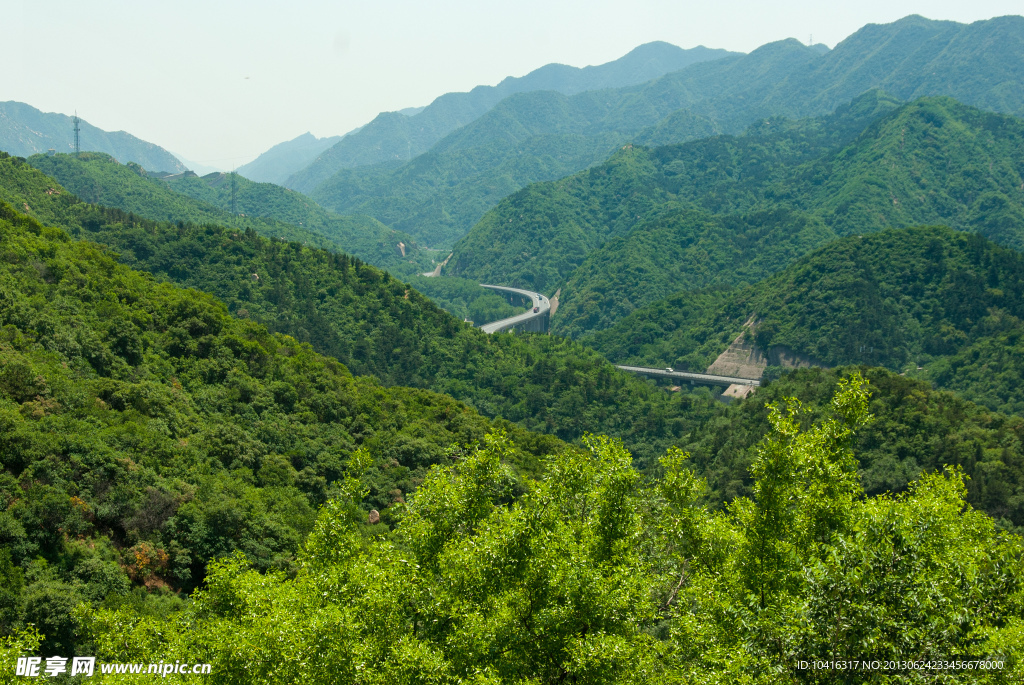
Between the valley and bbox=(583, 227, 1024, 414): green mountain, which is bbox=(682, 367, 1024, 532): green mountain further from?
bbox=(583, 227, 1024, 414): green mountain

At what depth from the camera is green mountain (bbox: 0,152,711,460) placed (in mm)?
99000

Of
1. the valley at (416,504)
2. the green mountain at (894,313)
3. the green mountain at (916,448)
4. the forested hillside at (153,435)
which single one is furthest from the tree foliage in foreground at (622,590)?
the green mountain at (894,313)

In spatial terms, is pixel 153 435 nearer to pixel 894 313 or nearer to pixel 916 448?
pixel 916 448

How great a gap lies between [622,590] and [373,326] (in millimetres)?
90712

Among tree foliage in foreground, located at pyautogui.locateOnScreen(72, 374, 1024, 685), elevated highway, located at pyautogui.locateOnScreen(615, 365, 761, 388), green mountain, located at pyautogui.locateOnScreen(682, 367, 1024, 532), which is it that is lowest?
elevated highway, located at pyautogui.locateOnScreen(615, 365, 761, 388)

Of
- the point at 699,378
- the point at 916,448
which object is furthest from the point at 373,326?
the point at 916,448

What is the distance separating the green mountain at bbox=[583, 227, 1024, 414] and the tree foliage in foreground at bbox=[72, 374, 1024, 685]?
302ft

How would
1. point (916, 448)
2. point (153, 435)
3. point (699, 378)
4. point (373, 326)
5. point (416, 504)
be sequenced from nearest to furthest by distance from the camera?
point (416, 504), point (153, 435), point (916, 448), point (373, 326), point (699, 378)

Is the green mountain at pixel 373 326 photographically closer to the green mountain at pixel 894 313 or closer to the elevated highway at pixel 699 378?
the elevated highway at pixel 699 378

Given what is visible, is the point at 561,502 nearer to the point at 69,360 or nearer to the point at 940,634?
the point at 940,634

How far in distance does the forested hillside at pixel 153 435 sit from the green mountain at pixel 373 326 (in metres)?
31.7

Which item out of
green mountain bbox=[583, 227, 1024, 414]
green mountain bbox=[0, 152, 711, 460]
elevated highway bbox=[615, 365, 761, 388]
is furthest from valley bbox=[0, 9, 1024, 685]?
elevated highway bbox=[615, 365, 761, 388]

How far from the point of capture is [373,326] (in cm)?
10781

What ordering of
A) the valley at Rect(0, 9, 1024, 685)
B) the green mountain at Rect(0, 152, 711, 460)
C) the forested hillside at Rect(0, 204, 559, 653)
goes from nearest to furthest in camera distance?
the valley at Rect(0, 9, 1024, 685)
the forested hillside at Rect(0, 204, 559, 653)
the green mountain at Rect(0, 152, 711, 460)
